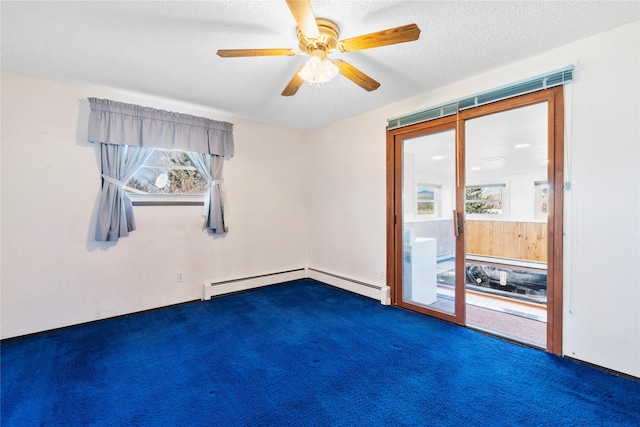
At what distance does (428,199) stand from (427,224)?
0.38 m

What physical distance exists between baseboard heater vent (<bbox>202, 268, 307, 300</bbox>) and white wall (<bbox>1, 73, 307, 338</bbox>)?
0.11 meters

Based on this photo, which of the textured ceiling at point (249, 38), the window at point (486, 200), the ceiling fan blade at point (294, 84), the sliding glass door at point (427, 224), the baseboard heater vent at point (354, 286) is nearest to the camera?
the textured ceiling at point (249, 38)

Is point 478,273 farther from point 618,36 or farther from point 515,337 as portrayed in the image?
point 618,36

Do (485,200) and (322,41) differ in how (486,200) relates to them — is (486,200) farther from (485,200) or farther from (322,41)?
(322,41)

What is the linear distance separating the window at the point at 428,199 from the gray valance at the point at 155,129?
8.38 feet

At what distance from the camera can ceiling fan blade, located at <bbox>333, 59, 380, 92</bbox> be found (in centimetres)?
198

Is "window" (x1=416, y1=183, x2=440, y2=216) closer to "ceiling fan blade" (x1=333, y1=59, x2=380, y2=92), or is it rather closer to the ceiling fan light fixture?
"ceiling fan blade" (x1=333, y1=59, x2=380, y2=92)

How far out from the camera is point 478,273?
571 cm

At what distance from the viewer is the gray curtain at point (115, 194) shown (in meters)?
2.94

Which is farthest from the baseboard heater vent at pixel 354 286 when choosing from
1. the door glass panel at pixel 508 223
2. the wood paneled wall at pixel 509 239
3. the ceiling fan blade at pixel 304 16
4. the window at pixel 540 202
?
the window at pixel 540 202

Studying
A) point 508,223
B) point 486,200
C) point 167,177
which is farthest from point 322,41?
point 486,200

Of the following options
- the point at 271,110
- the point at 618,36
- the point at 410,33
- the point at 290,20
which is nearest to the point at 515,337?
the point at 618,36

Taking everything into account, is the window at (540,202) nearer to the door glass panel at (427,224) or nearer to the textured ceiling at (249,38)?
the door glass panel at (427,224)

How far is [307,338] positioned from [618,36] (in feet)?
10.7
